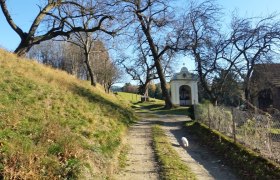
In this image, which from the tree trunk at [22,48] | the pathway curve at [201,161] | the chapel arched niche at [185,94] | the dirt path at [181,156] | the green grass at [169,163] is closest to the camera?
the green grass at [169,163]

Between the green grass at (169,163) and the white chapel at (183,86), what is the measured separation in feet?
134

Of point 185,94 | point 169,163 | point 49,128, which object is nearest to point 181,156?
point 169,163

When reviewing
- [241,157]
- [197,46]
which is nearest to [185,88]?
[197,46]

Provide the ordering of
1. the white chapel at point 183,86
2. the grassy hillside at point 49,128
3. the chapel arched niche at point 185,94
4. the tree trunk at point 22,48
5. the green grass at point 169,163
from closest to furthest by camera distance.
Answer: the grassy hillside at point 49,128 → the green grass at point 169,163 → the tree trunk at point 22,48 → the white chapel at point 183,86 → the chapel arched niche at point 185,94

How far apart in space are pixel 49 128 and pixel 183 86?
4944 cm

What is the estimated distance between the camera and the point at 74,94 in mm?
18250

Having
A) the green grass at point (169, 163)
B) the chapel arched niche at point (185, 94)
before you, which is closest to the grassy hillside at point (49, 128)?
the green grass at point (169, 163)

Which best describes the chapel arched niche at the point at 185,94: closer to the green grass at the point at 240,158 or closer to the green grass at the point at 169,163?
the green grass at the point at 240,158

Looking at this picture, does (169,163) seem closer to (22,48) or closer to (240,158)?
(240,158)

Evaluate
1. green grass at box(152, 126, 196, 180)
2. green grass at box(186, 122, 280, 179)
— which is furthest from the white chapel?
green grass at box(152, 126, 196, 180)

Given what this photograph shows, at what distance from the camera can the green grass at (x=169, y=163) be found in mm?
9875

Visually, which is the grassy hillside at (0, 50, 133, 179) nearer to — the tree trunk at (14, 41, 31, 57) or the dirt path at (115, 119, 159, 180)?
the dirt path at (115, 119, 159, 180)

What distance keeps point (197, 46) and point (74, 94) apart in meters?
17.1

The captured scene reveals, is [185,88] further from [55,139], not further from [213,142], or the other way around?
[55,139]
